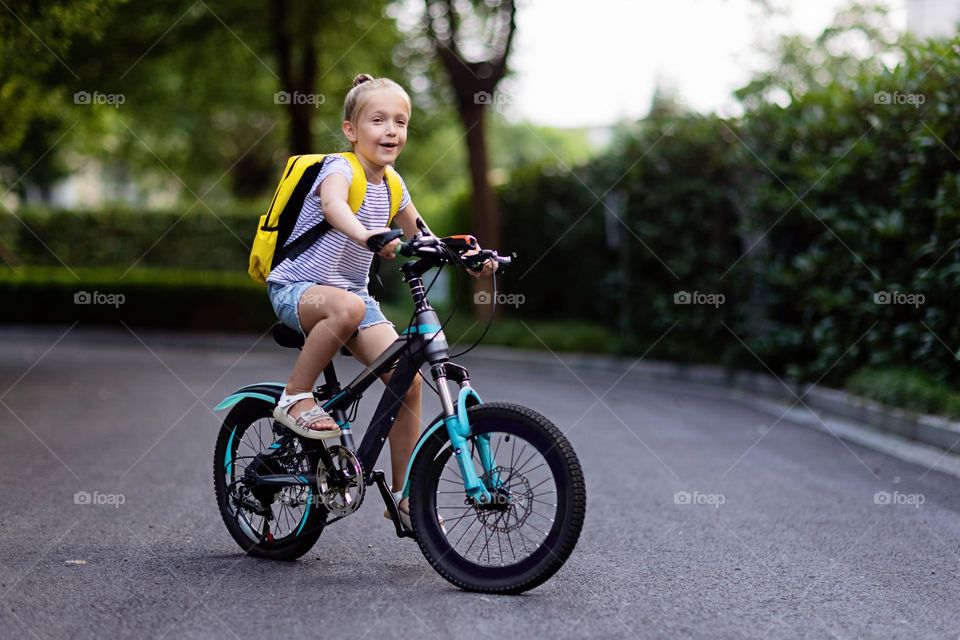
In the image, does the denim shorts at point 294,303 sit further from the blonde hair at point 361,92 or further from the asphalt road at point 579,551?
the asphalt road at point 579,551

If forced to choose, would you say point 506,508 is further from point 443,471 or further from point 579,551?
point 579,551

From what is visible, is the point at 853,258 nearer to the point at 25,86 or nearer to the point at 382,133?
the point at 382,133

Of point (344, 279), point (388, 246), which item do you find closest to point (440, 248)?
point (388, 246)

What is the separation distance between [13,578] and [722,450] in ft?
16.5

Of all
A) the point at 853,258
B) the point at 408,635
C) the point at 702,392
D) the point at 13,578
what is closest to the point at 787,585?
the point at 408,635

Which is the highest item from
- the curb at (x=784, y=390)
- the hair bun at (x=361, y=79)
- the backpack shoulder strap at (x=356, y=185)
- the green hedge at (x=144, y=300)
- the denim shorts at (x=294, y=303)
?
the hair bun at (x=361, y=79)

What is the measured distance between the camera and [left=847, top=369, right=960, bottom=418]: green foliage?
800cm

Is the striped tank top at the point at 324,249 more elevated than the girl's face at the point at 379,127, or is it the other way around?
the girl's face at the point at 379,127

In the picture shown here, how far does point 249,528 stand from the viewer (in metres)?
4.64

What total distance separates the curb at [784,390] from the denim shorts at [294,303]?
15.6 feet

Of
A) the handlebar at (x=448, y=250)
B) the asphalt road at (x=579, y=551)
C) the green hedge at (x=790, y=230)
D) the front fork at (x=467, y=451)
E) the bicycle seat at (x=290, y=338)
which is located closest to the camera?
the asphalt road at (x=579, y=551)

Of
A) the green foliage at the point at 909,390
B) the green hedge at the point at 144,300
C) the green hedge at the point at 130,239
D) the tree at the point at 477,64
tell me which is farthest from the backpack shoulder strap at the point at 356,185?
the green hedge at the point at 130,239

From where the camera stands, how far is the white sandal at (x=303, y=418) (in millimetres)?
4195

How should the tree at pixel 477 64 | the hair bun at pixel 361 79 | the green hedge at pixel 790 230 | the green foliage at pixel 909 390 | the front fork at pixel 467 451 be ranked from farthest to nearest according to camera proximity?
the tree at pixel 477 64 → the green hedge at pixel 790 230 → the green foliage at pixel 909 390 → the hair bun at pixel 361 79 → the front fork at pixel 467 451
